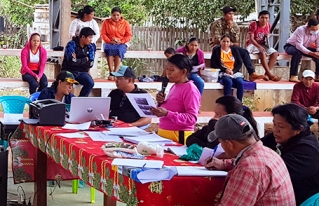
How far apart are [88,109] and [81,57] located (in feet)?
12.0

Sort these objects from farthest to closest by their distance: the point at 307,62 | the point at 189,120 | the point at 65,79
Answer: the point at 307,62 → the point at 65,79 → the point at 189,120

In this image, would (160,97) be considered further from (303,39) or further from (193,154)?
(303,39)

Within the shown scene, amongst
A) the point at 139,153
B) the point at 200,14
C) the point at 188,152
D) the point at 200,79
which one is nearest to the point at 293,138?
the point at 188,152

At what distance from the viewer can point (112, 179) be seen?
339cm

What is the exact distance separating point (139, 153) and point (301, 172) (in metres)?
0.94

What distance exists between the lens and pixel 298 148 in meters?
3.46

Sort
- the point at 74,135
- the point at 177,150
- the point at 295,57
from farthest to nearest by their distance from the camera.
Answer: the point at 295,57 < the point at 74,135 < the point at 177,150

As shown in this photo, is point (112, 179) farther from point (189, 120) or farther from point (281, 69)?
point (281, 69)

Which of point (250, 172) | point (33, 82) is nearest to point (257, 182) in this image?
point (250, 172)

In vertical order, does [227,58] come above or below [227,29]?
below

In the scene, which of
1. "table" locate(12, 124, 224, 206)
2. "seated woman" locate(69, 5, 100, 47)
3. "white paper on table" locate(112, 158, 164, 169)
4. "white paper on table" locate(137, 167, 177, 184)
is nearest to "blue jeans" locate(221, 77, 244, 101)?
"seated woman" locate(69, 5, 100, 47)

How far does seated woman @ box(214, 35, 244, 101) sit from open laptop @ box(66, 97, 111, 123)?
182 inches

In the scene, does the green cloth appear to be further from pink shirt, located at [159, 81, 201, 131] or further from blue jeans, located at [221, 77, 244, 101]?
blue jeans, located at [221, 77, 244, 101]

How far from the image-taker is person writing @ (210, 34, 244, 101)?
963cm
